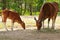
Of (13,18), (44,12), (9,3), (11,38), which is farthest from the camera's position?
(9,3)

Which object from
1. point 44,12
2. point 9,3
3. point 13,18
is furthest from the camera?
point 9,3

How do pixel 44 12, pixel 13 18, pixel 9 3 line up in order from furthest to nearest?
pixel 9 3, pixel 13 18, pixel 44 12

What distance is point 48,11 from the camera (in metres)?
12.0

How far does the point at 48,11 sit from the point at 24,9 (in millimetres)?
16972

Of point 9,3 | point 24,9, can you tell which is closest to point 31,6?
point 24,9

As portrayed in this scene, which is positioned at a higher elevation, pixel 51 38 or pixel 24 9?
pixel 51 38

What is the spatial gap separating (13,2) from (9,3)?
0.88m

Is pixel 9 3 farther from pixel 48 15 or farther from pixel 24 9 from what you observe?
pixel 48 15

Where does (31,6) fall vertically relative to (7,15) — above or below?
below

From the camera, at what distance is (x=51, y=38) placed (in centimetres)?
922

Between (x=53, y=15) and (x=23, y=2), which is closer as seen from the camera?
(x=53, y=15)

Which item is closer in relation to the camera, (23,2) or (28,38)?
Result: (28,38)

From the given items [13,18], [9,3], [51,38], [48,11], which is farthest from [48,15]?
[9,3]

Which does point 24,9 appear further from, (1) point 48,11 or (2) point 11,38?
(2) point 11,38
